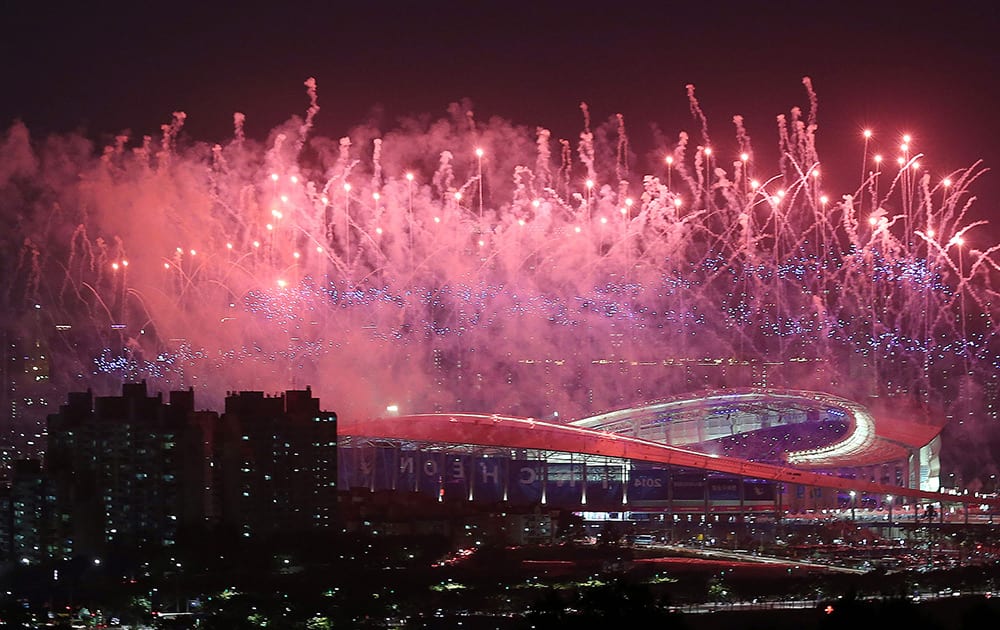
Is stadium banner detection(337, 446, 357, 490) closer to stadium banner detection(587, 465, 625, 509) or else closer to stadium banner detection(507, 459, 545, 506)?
stadium banner detection(507, 459, 545, 506)

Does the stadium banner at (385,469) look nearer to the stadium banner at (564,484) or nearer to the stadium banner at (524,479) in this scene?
the stadium banner at (524,479)

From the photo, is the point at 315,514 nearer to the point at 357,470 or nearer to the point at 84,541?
the point at 84,541

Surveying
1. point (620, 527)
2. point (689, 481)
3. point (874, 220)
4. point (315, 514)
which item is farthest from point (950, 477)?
point (315, 514)

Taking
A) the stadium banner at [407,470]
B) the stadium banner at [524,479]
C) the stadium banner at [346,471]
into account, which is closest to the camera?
the stadium banner at [524,479]

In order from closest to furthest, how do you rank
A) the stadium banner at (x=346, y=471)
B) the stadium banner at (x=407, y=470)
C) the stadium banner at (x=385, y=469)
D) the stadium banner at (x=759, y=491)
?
the stadium banner at (x=759, y=491), the stadium banner at (x=407, y=470), the stadium banner at (x=385, y=469), the stadium banner at (x=346, y=471)

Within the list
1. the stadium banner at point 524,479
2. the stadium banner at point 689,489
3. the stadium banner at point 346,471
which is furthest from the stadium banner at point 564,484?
the stadium banner at point 346,471

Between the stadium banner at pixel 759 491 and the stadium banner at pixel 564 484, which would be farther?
the stadium banner at pixel 564 484

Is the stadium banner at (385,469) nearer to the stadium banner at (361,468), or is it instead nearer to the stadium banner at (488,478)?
the stadium banner at (361,468)

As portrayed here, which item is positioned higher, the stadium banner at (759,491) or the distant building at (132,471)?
the distant building at (132,471)

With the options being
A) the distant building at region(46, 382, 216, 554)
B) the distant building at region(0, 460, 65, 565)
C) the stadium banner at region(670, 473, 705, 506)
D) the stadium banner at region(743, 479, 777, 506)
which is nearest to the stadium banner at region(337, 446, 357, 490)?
the stadium banner at region(670, 473, 705, 506)
